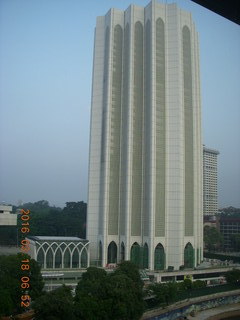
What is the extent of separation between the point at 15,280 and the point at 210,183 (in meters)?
53.4

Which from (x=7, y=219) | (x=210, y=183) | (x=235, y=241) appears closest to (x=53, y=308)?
(x=7, y=219)

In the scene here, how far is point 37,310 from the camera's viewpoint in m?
11.9

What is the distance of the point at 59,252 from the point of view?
976 inches

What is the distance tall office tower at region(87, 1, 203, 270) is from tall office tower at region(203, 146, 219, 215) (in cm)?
3405

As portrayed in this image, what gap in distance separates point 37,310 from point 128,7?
83.4ft

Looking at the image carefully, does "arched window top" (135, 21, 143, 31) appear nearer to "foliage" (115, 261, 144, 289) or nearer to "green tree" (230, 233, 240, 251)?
"foliage" (115, 261, 144, 289)

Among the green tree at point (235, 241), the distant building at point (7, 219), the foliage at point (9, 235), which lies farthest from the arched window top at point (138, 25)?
the green tree at point (235, 241)

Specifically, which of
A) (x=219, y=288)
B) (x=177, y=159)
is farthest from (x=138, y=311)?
(x=177, y=159)

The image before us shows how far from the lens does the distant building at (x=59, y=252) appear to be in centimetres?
2424

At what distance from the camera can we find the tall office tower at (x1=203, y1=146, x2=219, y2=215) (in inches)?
2463

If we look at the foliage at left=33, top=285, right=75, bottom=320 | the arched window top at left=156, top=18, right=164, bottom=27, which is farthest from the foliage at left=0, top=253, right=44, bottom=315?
the arched window top at left=156, top=18, right=164, bottom=27

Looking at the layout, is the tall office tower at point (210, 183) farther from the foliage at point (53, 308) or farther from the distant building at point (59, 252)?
the foliage at point (53, 308)

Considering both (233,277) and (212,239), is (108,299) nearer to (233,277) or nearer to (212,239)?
(233,277)

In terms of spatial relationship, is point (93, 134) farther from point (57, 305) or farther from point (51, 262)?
point (57, 305)
